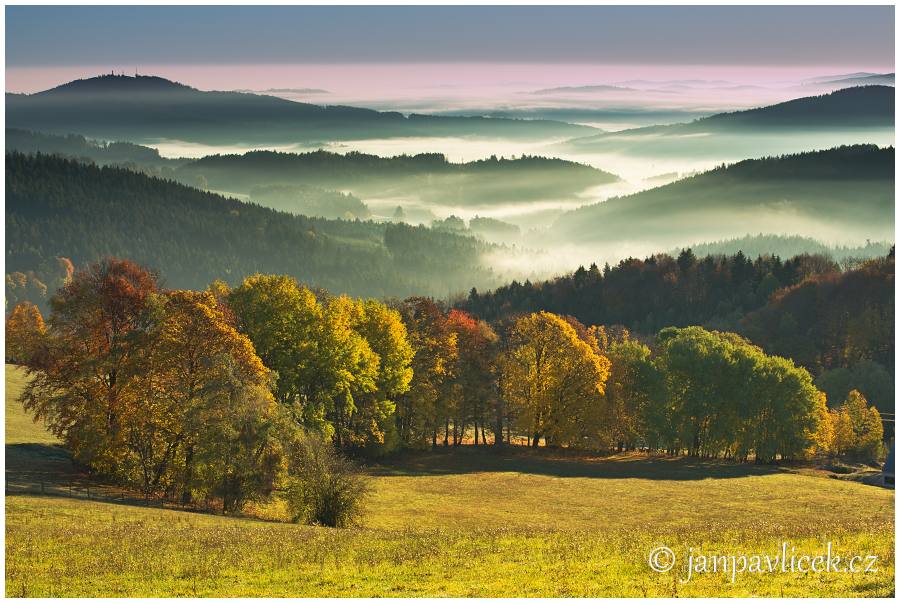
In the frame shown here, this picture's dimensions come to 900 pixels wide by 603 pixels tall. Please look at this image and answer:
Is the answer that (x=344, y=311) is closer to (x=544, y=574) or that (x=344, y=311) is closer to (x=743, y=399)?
(x=743, y=399)

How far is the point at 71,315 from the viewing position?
5850 centimetres

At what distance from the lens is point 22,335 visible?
102m

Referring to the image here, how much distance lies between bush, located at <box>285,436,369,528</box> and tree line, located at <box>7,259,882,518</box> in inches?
6.0

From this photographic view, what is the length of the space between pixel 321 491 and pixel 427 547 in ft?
48.3

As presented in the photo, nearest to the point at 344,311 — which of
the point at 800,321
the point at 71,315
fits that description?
the point at 71,315

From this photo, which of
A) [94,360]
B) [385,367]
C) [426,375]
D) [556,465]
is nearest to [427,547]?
[94,360]

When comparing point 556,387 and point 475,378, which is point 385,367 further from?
point 556,387

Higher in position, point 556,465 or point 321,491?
point 321,491

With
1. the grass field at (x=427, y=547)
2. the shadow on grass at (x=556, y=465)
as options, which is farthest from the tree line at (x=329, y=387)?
the grass field at (x=427, y=547)

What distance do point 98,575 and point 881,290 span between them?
184031mm

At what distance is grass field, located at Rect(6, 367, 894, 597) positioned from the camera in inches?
1198

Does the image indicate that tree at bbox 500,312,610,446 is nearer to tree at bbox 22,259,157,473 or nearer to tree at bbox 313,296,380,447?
tree at bbox 313,296,380,447

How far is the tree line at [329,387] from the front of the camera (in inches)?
2074

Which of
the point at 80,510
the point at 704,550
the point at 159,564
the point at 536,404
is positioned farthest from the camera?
Answer: the point at 536,404
